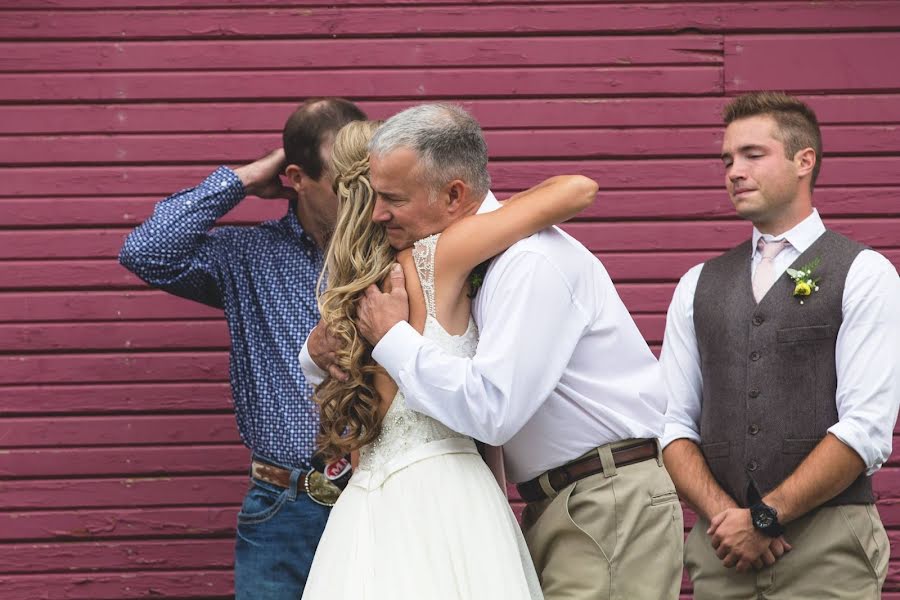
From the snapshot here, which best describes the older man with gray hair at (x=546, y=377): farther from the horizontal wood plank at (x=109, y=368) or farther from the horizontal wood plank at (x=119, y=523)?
the horizontal wood plank at (x=119, y=523)

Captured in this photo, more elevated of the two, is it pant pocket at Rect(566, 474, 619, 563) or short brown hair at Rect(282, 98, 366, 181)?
short brown hair at Rect(282, 98, 366, 181)

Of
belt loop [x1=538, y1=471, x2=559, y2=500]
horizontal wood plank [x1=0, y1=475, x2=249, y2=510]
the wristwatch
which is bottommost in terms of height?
horizontal wood plank [x1=0, y1=475, x2=249, y2=510]

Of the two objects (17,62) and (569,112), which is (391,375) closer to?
(569,112)

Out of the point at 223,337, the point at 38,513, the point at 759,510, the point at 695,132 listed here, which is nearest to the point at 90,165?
the point at 223,337

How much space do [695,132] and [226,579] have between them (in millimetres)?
2831

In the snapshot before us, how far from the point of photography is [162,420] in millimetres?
5488

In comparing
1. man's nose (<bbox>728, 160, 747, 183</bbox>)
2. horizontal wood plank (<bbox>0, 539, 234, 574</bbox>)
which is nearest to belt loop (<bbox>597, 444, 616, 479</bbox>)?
man's nose (<bbox>728, 160, 747, 183</bbox>)

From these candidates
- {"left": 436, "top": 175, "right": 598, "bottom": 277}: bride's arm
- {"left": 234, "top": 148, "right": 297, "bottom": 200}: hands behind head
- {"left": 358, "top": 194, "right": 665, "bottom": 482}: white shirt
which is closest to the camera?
{"left": 358, "top": 194, "right": 665, "bottom": 482}: white shirt

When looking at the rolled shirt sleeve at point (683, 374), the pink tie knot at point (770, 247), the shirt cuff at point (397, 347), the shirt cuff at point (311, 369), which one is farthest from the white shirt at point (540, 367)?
the pink tie knot at point (770, 247)

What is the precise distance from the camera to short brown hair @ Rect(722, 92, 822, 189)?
4633 millimetres

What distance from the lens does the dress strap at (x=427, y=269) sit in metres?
3.45

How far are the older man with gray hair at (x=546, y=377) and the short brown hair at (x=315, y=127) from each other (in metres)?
1.15

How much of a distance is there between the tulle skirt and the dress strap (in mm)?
384

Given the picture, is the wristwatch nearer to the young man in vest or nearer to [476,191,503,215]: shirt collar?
the young man in vest
